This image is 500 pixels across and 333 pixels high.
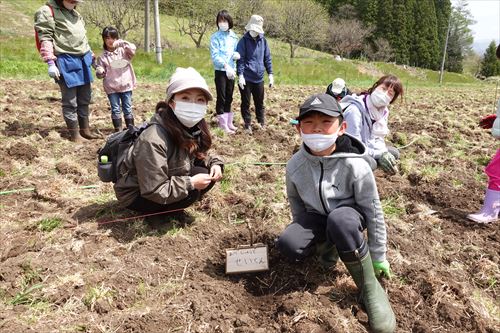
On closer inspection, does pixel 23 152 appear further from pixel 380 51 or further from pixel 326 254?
pixel 380 51

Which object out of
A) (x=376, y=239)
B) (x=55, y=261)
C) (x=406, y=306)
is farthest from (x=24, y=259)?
(x=406, y=306)

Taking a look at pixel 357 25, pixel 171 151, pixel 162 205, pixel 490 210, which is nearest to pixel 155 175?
pixel 171 151

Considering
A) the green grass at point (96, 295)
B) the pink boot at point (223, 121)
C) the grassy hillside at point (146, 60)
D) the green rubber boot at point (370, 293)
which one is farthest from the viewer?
the grassy hillside at point (146, 60)

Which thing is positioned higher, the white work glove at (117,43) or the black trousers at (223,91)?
the white work glove at (117,43)

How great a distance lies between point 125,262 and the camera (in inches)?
99.0

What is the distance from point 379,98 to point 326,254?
181cm

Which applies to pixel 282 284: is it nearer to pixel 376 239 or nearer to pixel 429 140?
pixel 376 239

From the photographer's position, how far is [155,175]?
8.38 ft

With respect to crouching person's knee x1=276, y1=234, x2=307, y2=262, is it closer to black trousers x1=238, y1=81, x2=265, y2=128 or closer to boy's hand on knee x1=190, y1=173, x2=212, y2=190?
boy's hand on knee x1=190, y1=173, x2=212, y2=190

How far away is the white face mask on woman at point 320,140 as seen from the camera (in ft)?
7.08

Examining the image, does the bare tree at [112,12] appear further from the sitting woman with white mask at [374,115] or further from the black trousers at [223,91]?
the sitting woman with white mask at [374,115]

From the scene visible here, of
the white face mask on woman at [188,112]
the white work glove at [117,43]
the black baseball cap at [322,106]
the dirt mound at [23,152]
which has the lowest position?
the dirt mound at [23,152]

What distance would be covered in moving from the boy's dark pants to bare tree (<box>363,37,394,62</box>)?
161 ft

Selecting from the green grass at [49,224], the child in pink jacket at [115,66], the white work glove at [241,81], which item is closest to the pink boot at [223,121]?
the white work glove at [241,81]
